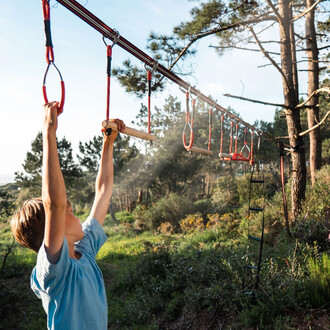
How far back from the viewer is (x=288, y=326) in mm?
3021

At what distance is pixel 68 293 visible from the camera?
3.87 ft

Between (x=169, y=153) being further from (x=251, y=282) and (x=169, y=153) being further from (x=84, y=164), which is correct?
(x=251, y=282)

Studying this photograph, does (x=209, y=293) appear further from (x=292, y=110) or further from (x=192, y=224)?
(x=192, y=224)

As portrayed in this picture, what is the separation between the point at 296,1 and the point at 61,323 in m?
9.30

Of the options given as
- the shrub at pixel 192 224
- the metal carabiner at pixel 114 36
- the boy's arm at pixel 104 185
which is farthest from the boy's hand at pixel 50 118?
the shrub at pixel 192 224

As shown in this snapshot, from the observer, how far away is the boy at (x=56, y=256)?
1023 mm

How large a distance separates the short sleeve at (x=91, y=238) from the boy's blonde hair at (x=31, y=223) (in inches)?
11.4

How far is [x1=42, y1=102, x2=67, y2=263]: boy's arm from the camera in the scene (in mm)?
1011

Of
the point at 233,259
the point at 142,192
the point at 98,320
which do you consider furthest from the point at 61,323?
the point at 142,192

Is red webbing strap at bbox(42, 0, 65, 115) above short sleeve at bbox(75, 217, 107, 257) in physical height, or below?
above

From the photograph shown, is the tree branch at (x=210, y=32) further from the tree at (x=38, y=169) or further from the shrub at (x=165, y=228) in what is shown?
the tree at (x=38, y=169)

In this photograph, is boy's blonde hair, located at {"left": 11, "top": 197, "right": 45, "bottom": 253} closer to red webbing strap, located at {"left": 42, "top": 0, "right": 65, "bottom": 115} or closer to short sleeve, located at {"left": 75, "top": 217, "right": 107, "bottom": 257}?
short sleeve, located at {"left": 75, "top": 217, "right": 107, "bottom": 257}

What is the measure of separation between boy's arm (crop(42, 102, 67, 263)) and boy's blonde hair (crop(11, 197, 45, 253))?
17 centimetres

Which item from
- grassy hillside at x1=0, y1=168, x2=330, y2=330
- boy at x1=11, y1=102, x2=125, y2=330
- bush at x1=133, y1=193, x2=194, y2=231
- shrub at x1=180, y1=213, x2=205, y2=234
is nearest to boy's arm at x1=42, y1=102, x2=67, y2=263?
boy at x1=11, y1=102, x2=125, y2=330
